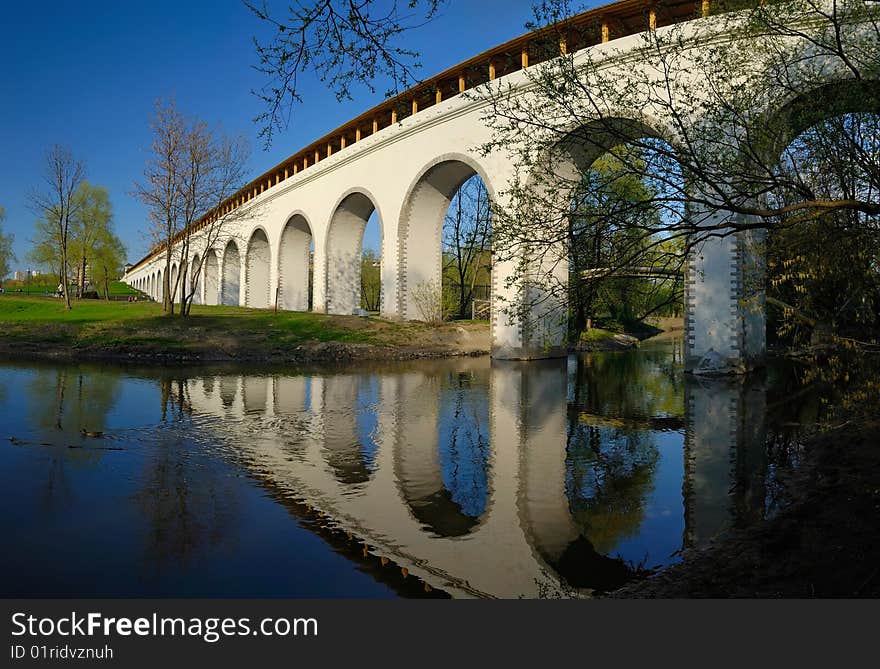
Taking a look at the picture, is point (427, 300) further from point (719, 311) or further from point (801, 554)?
point (801, 554)

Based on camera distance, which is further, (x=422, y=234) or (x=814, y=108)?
(x=422, y=234)

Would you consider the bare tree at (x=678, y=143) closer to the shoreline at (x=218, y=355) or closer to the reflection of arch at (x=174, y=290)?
the shoreline at (x=218, y=355)

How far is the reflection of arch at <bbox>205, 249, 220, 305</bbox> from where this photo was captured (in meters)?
51.7

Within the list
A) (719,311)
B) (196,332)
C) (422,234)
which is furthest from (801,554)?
(422,234)

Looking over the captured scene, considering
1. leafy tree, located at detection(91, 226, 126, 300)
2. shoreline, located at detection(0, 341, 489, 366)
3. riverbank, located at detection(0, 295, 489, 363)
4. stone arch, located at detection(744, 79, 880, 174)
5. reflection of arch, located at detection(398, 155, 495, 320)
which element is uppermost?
leafy tree, located at detection(91, 226, 126, 300)

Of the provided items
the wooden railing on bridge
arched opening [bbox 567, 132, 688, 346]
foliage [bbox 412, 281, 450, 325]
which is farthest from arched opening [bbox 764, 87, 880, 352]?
foliage [bbox 412, 281, 450, 325]

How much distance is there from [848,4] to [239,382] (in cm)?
1207

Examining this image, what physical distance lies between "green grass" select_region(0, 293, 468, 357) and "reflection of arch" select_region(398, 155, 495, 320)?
2.50m

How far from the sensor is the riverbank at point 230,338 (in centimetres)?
1784

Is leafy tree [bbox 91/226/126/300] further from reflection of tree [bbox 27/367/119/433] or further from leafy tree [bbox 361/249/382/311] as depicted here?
reflection of tree [bbox 27/367/119/433]

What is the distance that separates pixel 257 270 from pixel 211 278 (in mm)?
13578

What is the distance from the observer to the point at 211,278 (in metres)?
52.6

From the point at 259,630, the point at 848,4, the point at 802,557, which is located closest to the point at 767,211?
the point at 802,557

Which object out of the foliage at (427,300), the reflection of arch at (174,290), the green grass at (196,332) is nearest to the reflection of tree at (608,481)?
the green grass at (196,332)
